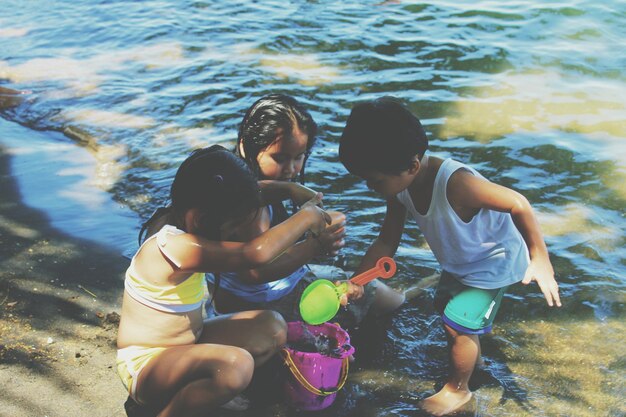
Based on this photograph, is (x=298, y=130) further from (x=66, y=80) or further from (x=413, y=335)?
(x=66, y=80)

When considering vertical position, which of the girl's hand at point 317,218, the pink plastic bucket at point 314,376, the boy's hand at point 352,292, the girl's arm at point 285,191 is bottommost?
the pink plastic bucket at point 314,376

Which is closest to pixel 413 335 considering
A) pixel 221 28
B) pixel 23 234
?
pixel 23 234

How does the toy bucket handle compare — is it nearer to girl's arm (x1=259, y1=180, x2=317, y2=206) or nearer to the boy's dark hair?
girl's arm (x1=259, y1=180, x2=317, y2=206)

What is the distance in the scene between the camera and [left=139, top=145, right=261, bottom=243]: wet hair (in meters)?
2.40

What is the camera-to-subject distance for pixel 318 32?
26.1 feet

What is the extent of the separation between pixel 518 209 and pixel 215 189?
44.0 inches

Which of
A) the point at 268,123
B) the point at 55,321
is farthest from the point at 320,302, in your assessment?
the point at 55,321

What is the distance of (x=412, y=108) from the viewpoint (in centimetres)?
595

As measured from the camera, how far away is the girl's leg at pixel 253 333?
2.66 meters

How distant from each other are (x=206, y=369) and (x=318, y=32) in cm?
612

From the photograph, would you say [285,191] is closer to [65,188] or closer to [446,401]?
[446,401]

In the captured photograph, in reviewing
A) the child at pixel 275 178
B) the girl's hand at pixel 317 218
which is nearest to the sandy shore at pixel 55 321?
the child at pixel 275 178

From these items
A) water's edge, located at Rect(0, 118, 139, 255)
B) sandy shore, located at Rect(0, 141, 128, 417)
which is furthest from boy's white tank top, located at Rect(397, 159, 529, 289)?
water's edge, located at Rect(0, 118, 139, 255)

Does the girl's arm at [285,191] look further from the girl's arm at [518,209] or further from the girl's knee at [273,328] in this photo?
the girl's arm at [518,209]
